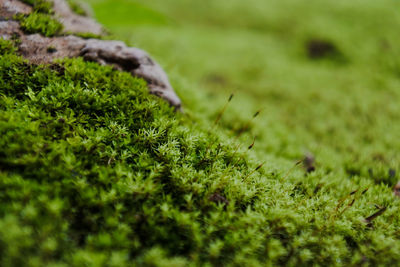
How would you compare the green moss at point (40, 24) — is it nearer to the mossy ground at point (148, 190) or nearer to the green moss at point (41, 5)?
the green moss at point (41, 5)

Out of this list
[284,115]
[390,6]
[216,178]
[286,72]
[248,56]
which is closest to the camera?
[216,178]

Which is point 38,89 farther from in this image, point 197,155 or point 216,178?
point 216,178

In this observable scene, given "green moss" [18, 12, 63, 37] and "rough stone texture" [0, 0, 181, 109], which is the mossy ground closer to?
"rough stone texture" [0, 0, 181, 109]

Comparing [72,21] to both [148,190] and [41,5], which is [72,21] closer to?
[41,5]

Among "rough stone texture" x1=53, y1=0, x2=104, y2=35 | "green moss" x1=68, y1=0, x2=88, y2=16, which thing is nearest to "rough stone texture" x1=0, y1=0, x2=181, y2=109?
"rough stone texture" x1=53, y1=0, x2=104, y2=35

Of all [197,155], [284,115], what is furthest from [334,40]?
[197,155]

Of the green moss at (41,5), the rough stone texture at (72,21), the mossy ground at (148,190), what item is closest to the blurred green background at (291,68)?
the mossy ground at (148,190)

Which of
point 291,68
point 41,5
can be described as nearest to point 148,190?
point 41,5
